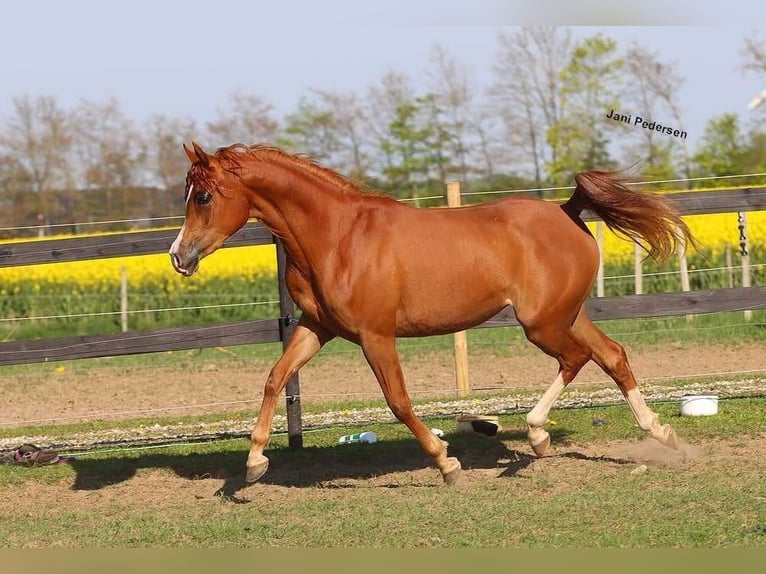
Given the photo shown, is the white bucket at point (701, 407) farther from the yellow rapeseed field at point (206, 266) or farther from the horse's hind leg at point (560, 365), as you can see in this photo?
the yellow rapeseed field at point (206, 266)

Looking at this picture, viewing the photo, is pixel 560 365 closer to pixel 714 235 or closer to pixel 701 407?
pixel 701 407

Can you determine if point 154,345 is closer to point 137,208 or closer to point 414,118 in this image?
point 414,118

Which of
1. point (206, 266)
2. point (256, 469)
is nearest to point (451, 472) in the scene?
point (256, 469)

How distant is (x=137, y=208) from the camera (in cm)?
3562

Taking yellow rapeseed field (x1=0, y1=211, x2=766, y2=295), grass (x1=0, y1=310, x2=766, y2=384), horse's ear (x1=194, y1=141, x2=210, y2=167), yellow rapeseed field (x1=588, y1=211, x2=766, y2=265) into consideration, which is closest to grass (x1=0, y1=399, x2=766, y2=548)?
horse's ear (x1=194, y1=141, x2=210, y2=167)

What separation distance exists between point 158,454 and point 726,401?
5013mm

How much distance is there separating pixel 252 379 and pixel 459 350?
3.32 meters

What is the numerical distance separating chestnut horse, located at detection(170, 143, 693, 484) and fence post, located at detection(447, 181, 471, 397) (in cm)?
331

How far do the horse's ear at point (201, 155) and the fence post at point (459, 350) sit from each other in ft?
14.2

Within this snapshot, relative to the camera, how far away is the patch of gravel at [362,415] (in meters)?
9.30

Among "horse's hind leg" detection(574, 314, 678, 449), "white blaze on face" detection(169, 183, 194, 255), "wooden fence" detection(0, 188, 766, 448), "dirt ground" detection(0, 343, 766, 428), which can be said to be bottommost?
"dirt ground" detection(0, 343, 766, 428)

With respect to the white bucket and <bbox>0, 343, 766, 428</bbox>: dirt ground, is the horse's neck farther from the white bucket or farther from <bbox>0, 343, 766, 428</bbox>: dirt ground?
<bbox>0, 343, 766, 428</bbox>: dirt ground

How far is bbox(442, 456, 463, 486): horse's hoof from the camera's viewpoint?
6.61 metres

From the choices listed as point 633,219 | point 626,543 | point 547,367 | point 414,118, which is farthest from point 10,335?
point 414,118
